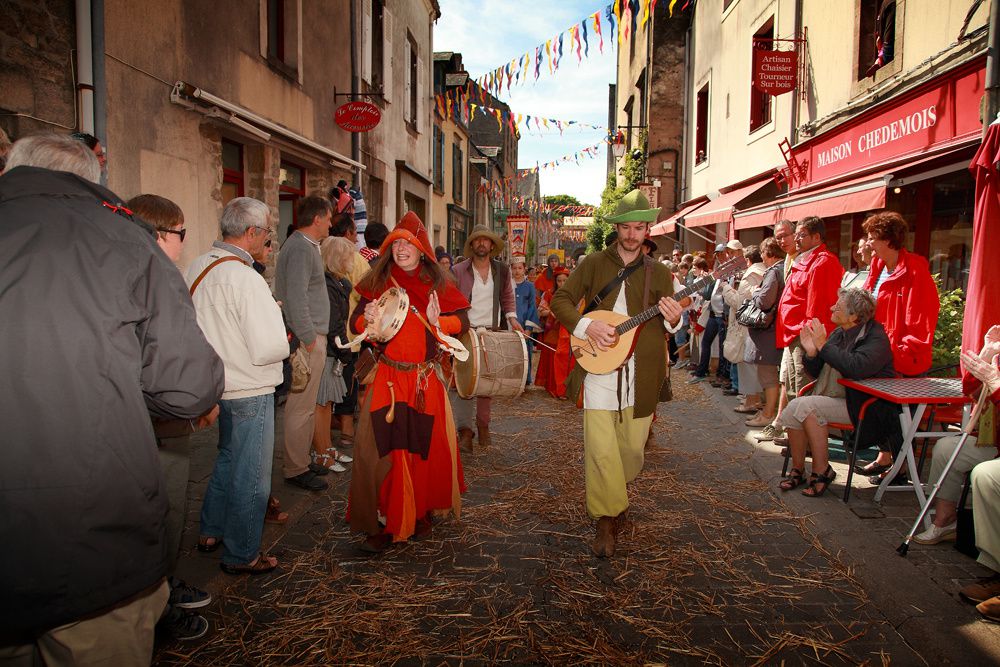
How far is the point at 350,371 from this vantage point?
241 inches

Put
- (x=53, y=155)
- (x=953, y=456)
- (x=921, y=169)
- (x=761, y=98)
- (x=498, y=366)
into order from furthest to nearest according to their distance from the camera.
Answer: (x=761, y=98) → (x=921, y=169) → (x=498, y=366) → (x=953, y=456) → (x=53, y=155)

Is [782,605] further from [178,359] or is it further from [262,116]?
[262,116]

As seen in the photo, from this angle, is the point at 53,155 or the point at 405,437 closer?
the point at 53,155

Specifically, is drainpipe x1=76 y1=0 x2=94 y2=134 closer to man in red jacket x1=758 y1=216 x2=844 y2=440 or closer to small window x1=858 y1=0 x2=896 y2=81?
man in red jacket x1=758 y1=216 x2=844 y2=440

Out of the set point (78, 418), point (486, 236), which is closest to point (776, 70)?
point (486, 236)

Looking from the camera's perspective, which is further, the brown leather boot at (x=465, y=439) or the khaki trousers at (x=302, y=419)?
the brown leather boot at (x=465, y=439)

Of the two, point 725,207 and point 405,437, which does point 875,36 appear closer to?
point 725,207

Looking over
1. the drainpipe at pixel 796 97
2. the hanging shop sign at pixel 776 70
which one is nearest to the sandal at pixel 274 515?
the hanging shop sign at pixel 776 70

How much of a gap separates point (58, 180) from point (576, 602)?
279 cm

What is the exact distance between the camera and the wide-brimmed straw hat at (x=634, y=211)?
12.9 feet

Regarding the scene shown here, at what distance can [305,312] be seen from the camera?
15.0ft

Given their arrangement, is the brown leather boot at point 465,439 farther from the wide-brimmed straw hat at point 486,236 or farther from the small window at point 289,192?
the small window at point 289,192

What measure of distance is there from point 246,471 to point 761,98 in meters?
13.5

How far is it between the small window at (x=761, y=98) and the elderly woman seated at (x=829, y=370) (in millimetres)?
9342
